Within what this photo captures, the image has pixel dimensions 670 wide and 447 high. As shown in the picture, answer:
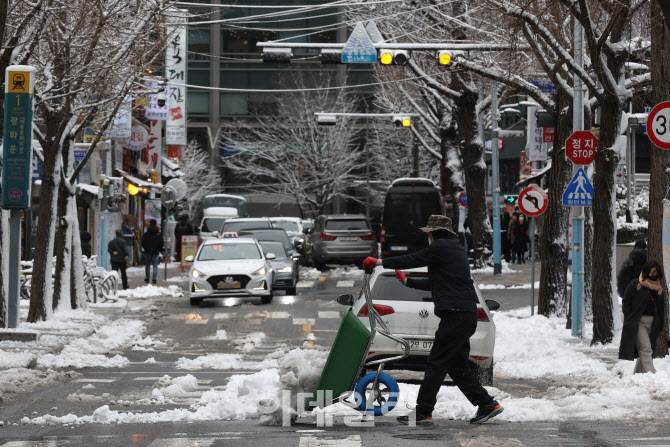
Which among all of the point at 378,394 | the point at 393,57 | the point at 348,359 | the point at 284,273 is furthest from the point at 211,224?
→ the point at 348,359

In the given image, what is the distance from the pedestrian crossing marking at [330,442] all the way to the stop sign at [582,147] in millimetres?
10671

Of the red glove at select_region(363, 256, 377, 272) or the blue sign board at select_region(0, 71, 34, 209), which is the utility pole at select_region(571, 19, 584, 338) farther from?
the red glove at select_region(363, 256, 377, 272)

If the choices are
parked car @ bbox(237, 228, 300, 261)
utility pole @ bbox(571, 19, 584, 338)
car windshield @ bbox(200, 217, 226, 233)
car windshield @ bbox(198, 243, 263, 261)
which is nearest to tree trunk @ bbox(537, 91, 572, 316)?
utility pole @ bbox(571, 19, 584, 338)

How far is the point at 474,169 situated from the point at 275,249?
9369 mm

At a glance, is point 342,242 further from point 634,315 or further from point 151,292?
point 634,315

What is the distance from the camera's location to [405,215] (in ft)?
132

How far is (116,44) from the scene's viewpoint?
2255 cm

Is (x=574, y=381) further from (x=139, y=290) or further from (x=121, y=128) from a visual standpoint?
(x=121, y=128)

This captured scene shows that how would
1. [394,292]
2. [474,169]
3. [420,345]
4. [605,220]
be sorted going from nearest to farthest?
1. [420,345]
2. [394,292]
3. [605,220]
4. [474,169]

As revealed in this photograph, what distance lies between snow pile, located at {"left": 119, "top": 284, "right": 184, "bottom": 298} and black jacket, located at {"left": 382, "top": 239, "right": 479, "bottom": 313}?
65.2ft

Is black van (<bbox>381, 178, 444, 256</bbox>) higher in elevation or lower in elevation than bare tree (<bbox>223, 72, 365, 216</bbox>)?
lower

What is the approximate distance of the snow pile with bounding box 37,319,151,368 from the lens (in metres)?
16.0

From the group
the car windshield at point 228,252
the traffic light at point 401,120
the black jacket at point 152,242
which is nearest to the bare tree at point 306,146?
the traffic light at point 401,120

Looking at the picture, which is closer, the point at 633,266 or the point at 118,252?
the point at 633,266
